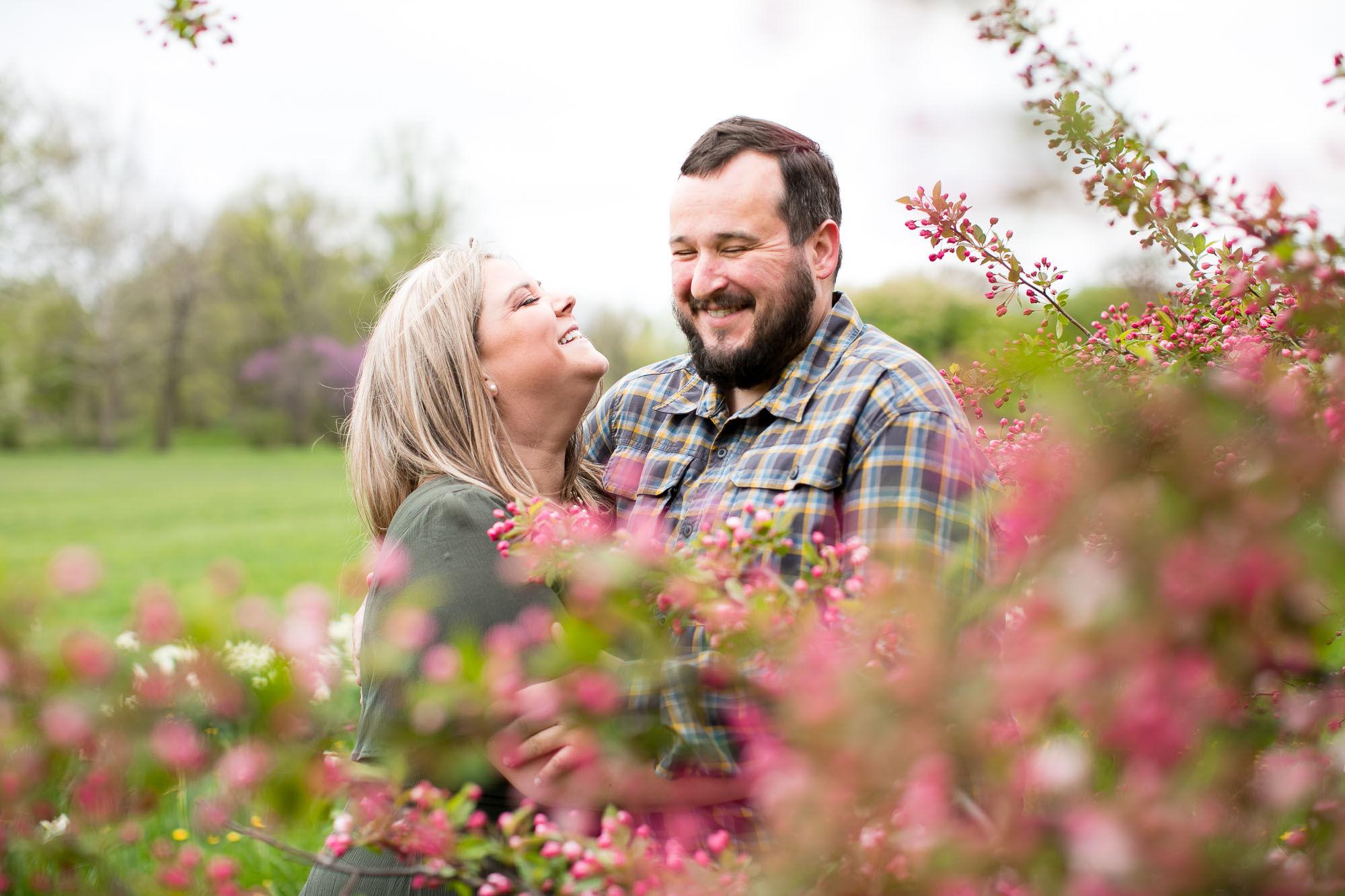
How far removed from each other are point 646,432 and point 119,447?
45.3 meters

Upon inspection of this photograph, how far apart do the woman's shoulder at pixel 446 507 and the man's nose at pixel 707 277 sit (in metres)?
0.80

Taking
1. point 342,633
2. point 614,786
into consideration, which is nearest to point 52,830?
point 614,786

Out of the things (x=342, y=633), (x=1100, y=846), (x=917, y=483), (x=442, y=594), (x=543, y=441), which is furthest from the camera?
(x=342, y=633)

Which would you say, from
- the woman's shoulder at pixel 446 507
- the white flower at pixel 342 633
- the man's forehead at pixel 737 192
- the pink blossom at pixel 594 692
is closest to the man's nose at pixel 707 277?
the man's forehead at pixel 737 192

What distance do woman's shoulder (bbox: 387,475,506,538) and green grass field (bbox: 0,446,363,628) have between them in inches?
34.6

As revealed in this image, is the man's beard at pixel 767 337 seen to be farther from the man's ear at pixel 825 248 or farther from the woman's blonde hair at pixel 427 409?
the woman's blonde hair at pixel 427 409

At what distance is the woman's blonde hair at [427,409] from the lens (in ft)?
9.21

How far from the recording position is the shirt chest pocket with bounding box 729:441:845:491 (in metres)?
2.27

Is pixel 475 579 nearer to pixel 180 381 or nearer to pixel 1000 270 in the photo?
pixel 1000 270

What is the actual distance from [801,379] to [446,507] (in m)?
0.98

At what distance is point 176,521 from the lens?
668 inches

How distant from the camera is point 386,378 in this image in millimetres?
2934

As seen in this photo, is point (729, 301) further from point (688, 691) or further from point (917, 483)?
point (688, 691)

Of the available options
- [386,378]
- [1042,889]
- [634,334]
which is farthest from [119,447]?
[1042,889]
